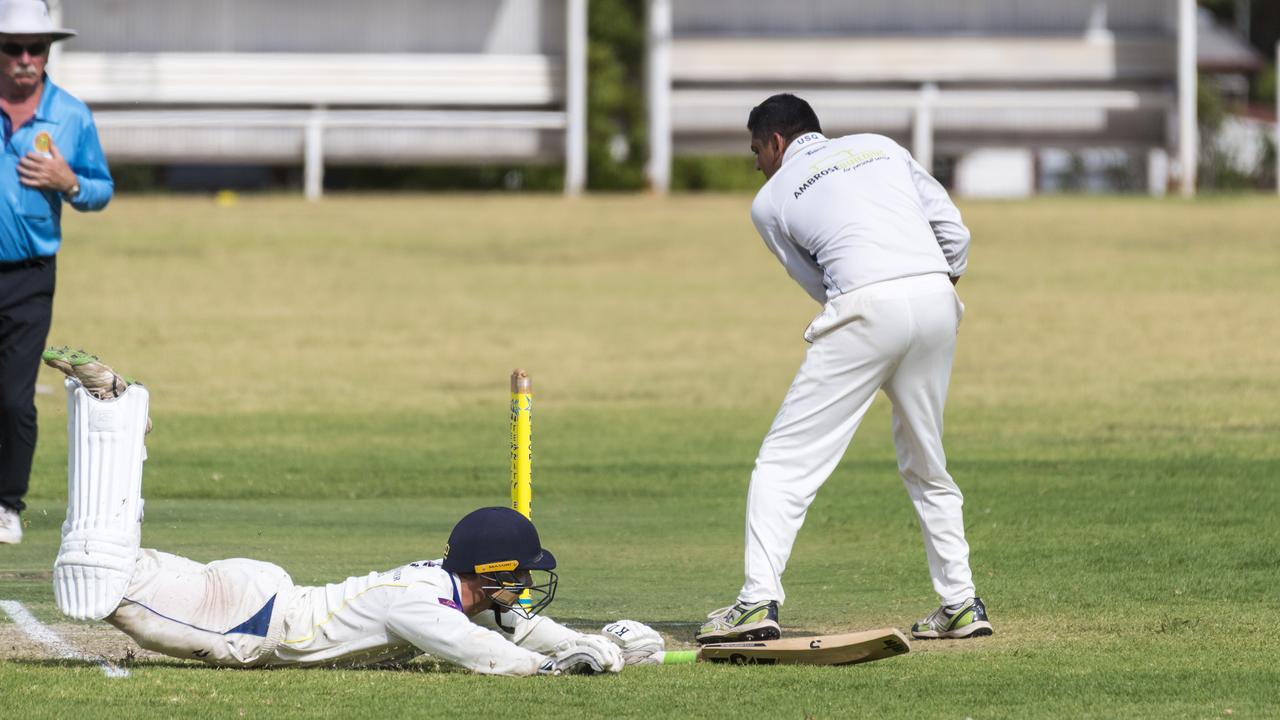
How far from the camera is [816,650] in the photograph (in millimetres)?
8070

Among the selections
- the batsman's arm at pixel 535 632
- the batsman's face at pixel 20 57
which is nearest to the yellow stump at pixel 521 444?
the batsman's arm at pixel 535 632

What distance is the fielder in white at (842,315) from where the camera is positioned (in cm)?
847

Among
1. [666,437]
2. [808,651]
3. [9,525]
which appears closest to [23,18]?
[9,525]

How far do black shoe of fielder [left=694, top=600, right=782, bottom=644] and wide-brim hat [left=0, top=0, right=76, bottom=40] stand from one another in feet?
15.6

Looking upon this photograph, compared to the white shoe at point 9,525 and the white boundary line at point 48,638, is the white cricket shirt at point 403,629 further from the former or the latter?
the white shoe at point 9,525

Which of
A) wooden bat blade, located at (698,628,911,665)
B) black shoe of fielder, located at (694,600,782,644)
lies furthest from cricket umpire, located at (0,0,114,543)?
wooden bat blade, located at (698,628,911,665)

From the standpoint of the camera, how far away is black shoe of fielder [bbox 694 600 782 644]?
8.36 m

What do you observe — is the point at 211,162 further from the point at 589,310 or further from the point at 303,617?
the point at 303,617

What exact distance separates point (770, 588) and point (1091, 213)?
83.0ft

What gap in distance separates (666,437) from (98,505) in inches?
420

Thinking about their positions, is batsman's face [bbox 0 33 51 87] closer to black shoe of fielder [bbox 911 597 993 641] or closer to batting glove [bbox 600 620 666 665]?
batting glove [bbox 600 620 666 665]

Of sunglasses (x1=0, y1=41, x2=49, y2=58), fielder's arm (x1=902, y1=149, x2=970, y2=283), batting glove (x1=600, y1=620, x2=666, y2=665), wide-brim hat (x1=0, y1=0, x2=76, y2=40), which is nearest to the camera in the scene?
batting glove (x1=600, y1=620, x2=666, y2=665)

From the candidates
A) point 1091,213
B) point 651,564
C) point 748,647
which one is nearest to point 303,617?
point 748,647

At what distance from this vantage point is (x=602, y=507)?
46.9 ft
